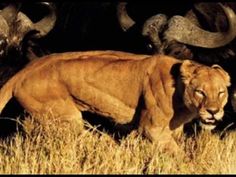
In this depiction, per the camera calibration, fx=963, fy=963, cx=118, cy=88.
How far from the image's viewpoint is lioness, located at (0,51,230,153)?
8.50 metres

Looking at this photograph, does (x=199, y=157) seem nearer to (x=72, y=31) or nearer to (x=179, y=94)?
(x=179, y=94)

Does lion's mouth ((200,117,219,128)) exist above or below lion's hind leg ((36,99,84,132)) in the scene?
above

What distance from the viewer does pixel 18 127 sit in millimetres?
9539

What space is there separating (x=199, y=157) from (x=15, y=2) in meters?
5.08

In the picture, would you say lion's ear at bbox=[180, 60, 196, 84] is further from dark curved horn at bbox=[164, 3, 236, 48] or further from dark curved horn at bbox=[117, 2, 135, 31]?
dark curved horn at bbox=[117, 2, 135, 31]

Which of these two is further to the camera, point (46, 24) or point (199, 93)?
point (46, 24)

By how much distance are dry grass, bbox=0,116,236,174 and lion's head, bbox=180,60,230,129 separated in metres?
0.40

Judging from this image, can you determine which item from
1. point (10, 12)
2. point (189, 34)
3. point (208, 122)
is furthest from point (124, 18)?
point (208, 122)

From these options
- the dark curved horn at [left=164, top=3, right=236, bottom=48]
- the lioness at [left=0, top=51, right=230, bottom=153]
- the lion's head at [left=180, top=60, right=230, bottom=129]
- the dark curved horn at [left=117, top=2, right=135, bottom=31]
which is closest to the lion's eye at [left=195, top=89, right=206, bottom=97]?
the lion's head at [left=180, top=60, right=230, bottom=129]

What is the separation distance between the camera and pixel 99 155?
7891 millimetres

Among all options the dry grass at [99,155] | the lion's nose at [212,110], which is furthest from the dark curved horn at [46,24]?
the lion's nose at [212,110]

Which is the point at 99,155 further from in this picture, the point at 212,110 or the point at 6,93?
the point at 6,93

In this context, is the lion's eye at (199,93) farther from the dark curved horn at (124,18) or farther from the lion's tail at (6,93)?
the dark curved horn at (124,18)

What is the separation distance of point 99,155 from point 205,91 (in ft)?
3.41
